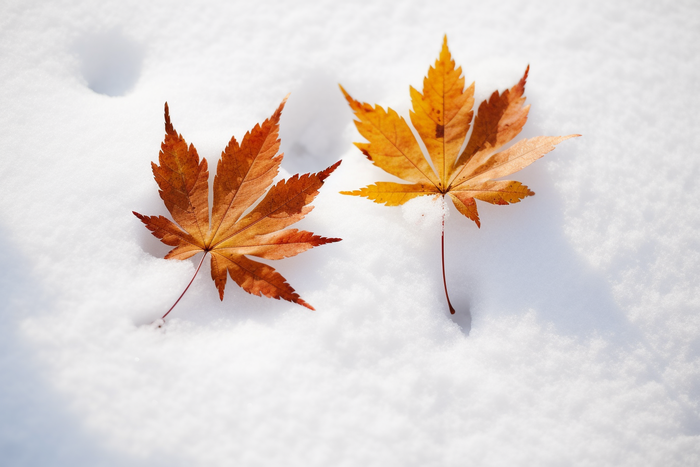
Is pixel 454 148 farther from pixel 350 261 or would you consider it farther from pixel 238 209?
pixel 238 209

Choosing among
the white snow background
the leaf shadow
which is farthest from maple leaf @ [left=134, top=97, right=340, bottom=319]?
the leaf shadow

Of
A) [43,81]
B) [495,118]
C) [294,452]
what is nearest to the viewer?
[294,452]

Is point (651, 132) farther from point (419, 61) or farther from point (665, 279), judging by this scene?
point (419, 61)

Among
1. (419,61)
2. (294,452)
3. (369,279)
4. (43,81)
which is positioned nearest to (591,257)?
(369,279)

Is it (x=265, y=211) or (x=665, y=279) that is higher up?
(x=665, y=279)

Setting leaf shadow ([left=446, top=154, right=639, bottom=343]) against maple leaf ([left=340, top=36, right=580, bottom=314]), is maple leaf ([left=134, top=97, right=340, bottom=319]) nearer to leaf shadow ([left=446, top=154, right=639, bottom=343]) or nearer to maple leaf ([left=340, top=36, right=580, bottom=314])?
maple leaf ([left=340, top=36, right=580, bottom=314])

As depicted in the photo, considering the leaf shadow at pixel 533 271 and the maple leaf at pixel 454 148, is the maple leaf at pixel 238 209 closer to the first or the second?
the maple leaf at pixel 454 148

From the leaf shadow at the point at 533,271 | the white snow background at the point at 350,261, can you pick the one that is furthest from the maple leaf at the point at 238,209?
the leaf shadow at the point at 533,271

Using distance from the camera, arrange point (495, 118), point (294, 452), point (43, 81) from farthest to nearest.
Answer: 1. point (43, 81)
2. point (495, 118)
3. point (294, 452)
